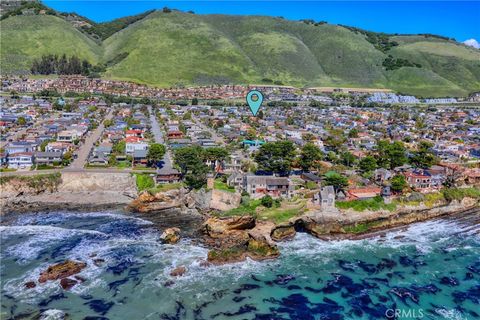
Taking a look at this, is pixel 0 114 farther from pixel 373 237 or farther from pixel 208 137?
pixel 373 237

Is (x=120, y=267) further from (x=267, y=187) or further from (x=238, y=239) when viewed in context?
(x=267, y=187)

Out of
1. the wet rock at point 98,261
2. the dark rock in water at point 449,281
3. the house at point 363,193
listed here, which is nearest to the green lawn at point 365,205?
the house at point 363,193

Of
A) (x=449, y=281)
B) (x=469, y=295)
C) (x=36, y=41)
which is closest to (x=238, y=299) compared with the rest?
(x=449, y=281)

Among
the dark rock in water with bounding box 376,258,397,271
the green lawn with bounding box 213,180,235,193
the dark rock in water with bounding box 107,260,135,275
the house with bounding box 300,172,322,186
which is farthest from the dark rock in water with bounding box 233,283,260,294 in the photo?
the house with bounding box 300,172,322,186

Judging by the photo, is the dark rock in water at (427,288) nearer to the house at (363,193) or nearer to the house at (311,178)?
the house at (363,193)

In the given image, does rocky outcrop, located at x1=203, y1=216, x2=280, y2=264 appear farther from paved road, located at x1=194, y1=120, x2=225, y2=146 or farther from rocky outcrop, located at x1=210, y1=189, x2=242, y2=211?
paved road, located at x1=194, y1=120, x2=225, y2=146

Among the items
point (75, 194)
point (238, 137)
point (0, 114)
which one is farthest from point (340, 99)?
point (75, 194)
